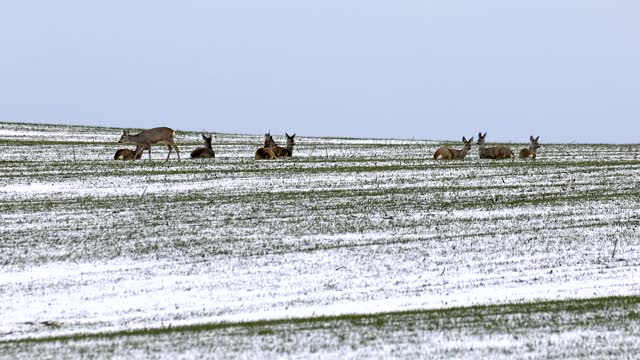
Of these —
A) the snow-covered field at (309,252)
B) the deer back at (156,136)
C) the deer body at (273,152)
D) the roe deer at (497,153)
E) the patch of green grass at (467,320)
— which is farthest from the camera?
the roe deer at (497,153)

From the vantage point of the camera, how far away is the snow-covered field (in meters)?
13.8

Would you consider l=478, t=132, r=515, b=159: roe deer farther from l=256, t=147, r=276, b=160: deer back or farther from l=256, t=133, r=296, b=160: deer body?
l=256, t=147, r=276, b=160: deer back

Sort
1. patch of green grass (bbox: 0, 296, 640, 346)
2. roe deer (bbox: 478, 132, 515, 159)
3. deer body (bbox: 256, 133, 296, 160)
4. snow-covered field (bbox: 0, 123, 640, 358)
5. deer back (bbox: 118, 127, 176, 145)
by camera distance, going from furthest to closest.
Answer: roe deer (bbox: 478, 132, 515, 159) < deer body (bbox: 256, 133, 296, 160) < deer back (bbox: 118, 127, 176, 145) < patch of green grass (bbox: 0, 296, 640, 346) < snow-covered field (bbox: 0, 123, 640, 358)

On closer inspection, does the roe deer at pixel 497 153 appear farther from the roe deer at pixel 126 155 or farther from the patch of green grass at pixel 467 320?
the patch of green grass at pixel 467 320

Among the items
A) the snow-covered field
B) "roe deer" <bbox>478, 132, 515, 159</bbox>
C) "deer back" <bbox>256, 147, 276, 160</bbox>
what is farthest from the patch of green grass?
"roe deer" <bbox>478, 132, 515, 159</bbox>

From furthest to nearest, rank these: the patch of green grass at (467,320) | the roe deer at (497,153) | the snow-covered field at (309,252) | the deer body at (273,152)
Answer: the roe deer at (497,153) < the deer body at (273,152) < the patch of green grass at (467,320) < the snow-covered field at (309,252)

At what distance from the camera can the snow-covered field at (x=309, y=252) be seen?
13.8 meters

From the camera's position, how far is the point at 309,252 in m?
22.2

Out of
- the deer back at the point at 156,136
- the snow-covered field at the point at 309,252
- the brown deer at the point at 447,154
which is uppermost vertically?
the deer back at the point at 156,136

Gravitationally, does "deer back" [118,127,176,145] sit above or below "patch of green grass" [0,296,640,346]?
above

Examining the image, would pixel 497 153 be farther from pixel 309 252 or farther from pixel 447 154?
pixel 309 252

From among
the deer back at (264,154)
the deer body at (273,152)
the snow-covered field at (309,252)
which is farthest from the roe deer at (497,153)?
the deer back at (264,154)

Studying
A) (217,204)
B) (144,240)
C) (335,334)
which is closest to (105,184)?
(217,204)

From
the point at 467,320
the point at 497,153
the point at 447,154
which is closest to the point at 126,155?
the point at 447,154
